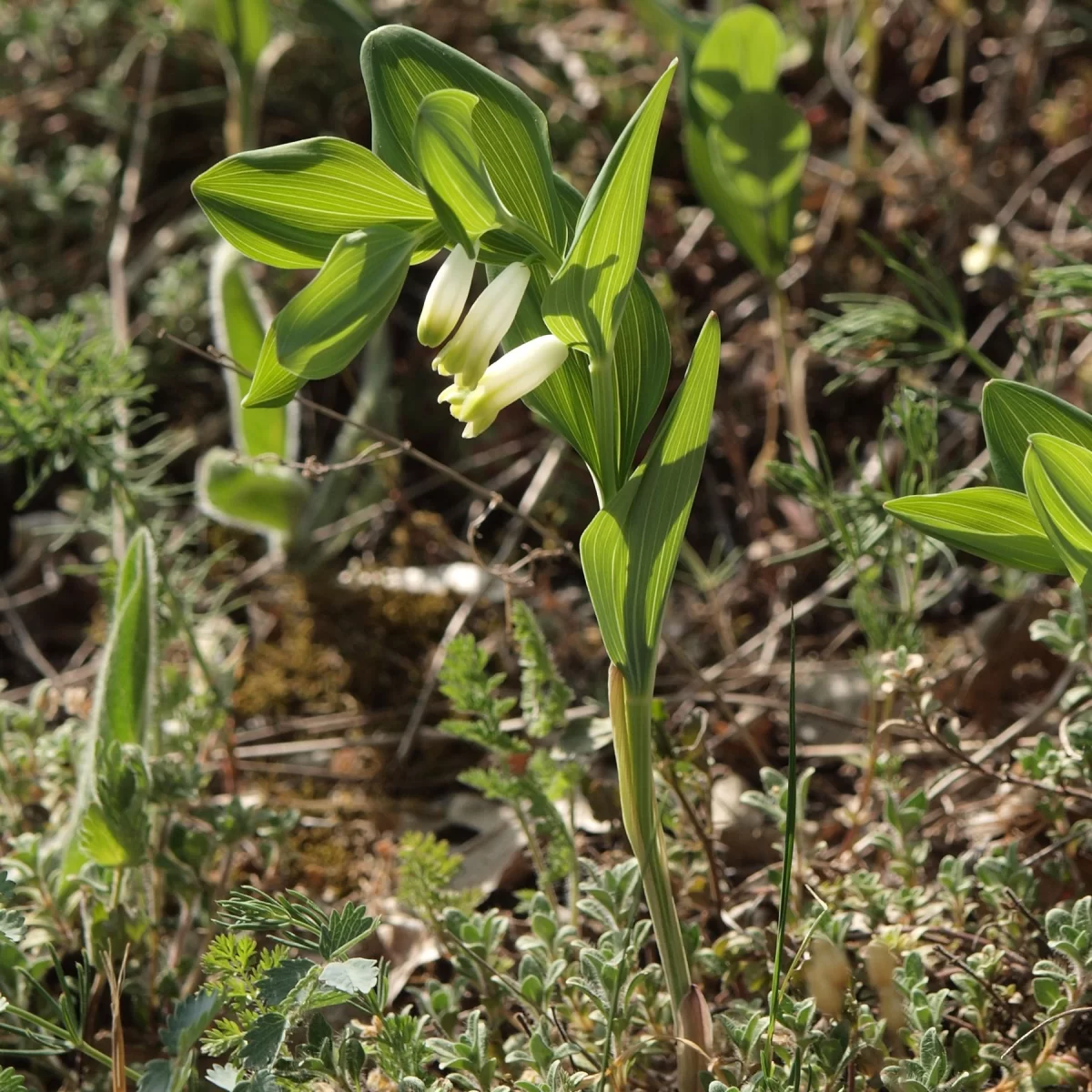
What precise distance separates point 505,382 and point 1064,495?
477 millimetres

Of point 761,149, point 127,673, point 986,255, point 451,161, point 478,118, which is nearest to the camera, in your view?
point 451,161

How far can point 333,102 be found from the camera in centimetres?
296

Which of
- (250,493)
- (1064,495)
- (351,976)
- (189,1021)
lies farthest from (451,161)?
(250,493)

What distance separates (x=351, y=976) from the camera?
38.8 inches

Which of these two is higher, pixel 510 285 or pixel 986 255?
pixel 510 285

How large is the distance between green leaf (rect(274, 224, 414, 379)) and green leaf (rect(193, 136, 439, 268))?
0.17ft

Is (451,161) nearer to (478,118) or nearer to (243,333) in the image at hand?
(478,118)

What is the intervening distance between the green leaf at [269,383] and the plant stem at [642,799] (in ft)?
1.27

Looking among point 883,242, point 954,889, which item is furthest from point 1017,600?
point 883,242

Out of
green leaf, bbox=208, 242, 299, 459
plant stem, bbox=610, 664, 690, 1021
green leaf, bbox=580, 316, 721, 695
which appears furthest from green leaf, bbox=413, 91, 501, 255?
green leaf, bbox=208, 242, 299, 459

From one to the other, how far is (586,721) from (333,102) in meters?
2.08

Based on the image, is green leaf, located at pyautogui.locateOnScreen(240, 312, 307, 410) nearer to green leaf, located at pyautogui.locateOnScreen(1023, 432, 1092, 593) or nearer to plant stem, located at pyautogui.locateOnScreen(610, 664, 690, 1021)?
plant stem, located at pyautogui.locateOnScreen(610, 664, 690, 1021)

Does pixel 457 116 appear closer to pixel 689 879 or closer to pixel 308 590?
pixel 689 879

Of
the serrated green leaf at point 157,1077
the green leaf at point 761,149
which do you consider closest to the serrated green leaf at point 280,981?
the serrated green leaf at point 157,1077
